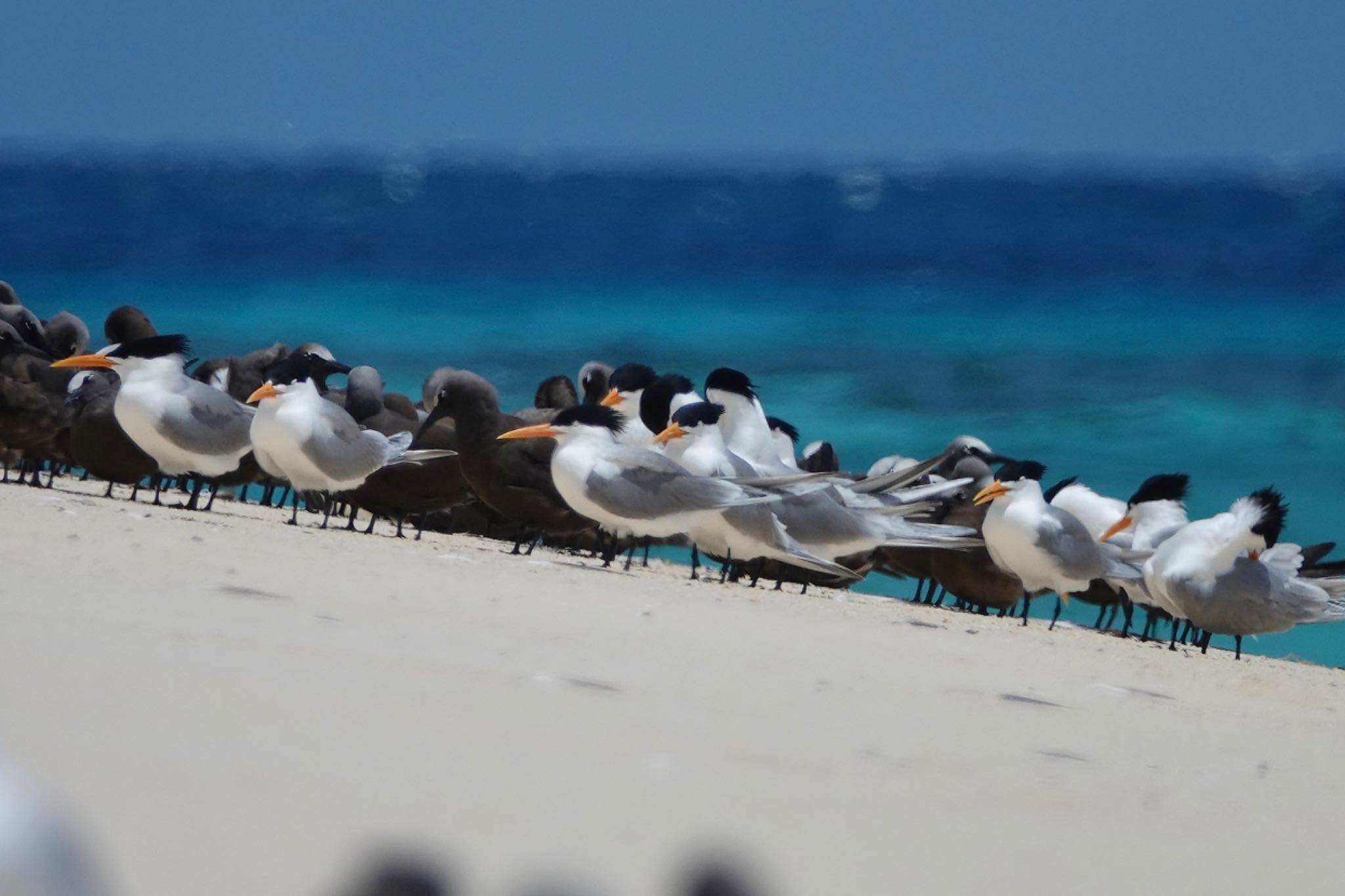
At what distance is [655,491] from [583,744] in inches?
170

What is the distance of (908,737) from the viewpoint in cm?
367

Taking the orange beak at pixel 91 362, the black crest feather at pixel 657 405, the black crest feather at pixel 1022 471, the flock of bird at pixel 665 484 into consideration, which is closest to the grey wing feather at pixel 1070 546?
the flock of bird at pixel 665 484

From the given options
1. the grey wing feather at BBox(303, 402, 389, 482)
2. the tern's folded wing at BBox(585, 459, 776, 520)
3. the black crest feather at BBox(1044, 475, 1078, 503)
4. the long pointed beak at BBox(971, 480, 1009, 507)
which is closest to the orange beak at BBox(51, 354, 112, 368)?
the grey wing feather at BBox(303, 402, 389, 482)

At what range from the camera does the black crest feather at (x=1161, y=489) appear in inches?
367

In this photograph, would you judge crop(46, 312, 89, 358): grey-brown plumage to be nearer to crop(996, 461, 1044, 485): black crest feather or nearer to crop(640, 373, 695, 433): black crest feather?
crop(640, 373, 695, 433): black crest feather

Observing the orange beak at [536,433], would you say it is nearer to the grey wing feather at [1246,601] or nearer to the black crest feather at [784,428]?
the grey wing feather at [1246,601]

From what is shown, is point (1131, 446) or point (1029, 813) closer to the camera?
point (1029, 813)

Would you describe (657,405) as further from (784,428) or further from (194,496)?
(194,496)

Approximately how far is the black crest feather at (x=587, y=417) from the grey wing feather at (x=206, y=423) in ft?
4.92

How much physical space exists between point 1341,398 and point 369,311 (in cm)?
1268

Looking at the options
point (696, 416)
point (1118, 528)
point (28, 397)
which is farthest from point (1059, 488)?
point (28, 397)

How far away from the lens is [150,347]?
7.93m

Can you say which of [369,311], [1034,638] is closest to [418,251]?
[369,311]

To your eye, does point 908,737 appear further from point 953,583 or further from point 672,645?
point 953,583
